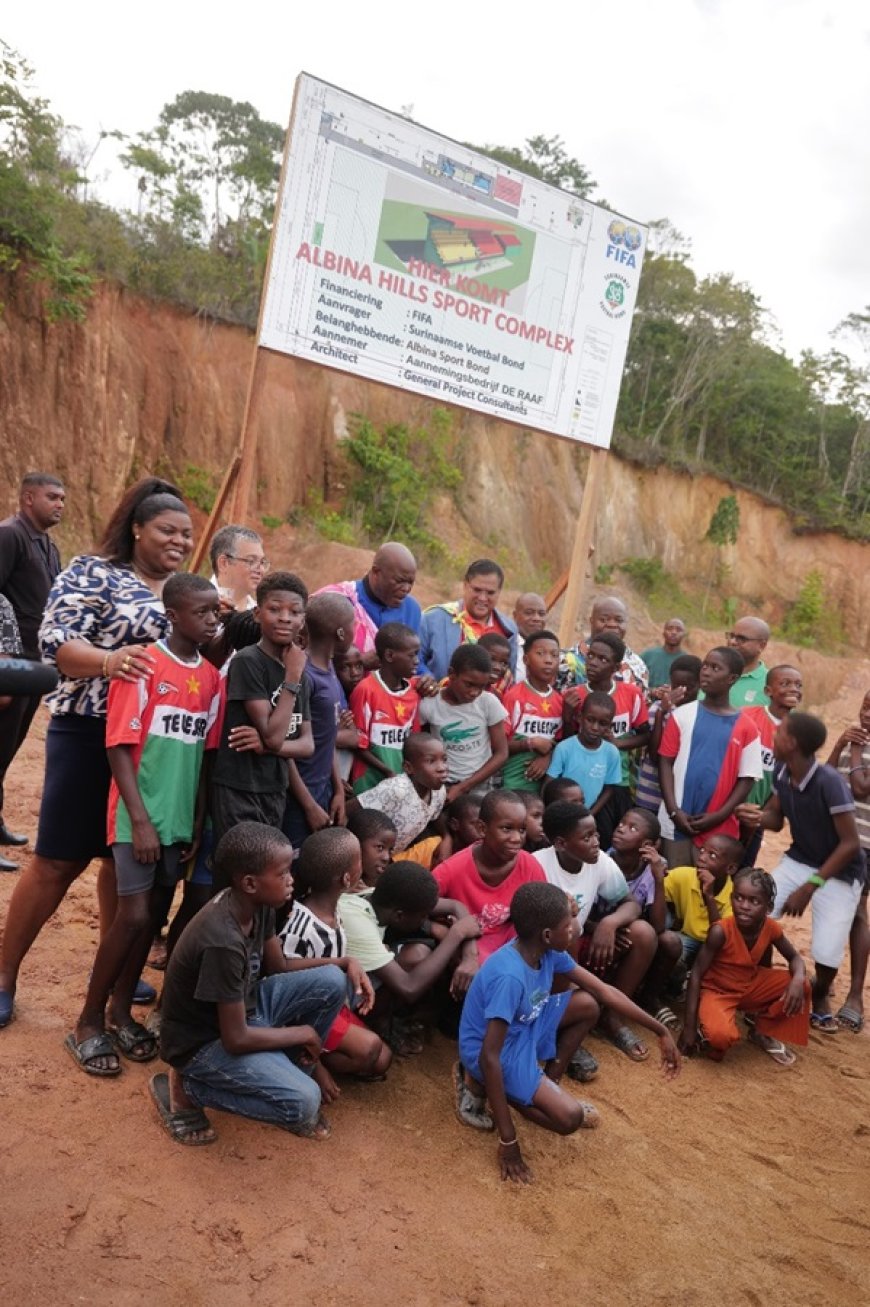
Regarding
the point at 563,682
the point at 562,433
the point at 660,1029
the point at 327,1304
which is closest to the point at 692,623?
the point at 562,433

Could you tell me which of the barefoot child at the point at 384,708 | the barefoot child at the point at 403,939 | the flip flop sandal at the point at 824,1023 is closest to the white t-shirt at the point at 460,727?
the barefoot child at the point at 384,708

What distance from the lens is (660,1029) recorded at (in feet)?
12.4

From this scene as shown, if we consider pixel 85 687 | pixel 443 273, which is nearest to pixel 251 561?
pixel 85 687

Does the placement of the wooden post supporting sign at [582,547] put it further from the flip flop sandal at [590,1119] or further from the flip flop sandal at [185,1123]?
the flip flop sandal at [185,1123]

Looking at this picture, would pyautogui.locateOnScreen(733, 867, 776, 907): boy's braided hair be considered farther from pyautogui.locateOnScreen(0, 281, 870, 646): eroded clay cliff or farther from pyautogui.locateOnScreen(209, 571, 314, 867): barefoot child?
pyautogui.locateOnScreen(0, 281, 870, 646): eroded clay cliff

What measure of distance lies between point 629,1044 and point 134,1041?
7.27 ft

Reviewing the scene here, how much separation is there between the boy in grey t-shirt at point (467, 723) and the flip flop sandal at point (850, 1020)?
2.43m

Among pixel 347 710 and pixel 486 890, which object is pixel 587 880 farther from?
pixel 347 710

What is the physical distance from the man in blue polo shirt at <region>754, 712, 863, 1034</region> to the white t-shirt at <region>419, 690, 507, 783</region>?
5.30 feet

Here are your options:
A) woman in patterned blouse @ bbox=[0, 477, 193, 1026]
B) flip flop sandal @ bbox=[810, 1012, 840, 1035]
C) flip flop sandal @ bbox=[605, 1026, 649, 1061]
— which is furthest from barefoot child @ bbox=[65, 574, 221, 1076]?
flip flop sandal @ bbox=[810, 1012, 840, 1035]

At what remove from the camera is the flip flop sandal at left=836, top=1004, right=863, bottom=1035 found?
17.4ft

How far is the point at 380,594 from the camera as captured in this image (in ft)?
16.1

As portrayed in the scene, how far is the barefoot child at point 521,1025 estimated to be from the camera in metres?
3.40

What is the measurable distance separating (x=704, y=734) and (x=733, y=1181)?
225cm
